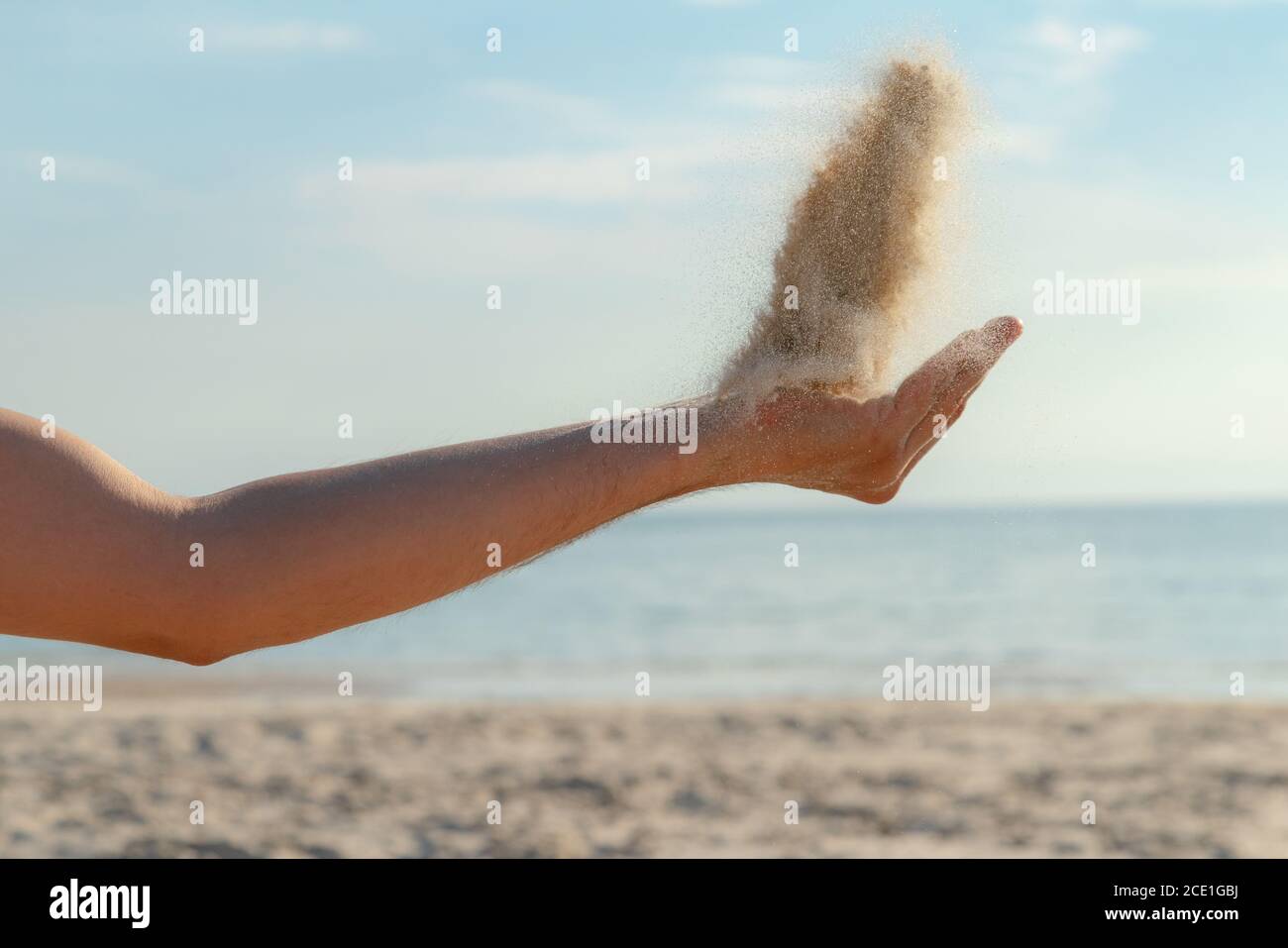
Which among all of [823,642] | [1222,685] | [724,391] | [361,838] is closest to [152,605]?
[724,391]

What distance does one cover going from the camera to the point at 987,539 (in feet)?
141

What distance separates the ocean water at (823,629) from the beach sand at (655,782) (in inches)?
47.7

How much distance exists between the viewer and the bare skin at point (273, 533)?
1260 mm

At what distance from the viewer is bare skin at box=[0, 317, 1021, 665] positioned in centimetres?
126

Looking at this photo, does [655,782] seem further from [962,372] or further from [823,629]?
[823,629]

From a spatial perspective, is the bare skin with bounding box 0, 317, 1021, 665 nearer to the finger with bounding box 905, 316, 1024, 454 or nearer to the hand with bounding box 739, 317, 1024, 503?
the hand with bounding box 739, 317, 1024, 503

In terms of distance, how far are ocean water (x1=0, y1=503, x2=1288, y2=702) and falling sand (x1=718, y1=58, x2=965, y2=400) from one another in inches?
23.1

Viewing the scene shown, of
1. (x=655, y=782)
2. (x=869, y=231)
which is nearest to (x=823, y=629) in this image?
(x=655, y=782)

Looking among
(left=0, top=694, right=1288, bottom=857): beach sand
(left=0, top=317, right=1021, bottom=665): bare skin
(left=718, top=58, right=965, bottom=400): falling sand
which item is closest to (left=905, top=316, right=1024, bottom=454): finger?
(left=718, top=58, right=965, bottom=400): falling sand

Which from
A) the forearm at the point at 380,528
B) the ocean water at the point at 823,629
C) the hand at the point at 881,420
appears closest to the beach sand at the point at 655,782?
the ocean water at the point at 823,629

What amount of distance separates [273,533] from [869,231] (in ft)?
3.81

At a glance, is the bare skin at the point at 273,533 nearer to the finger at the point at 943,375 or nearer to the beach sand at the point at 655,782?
the finger at the point at 943,375

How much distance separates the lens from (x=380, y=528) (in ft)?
4.35
